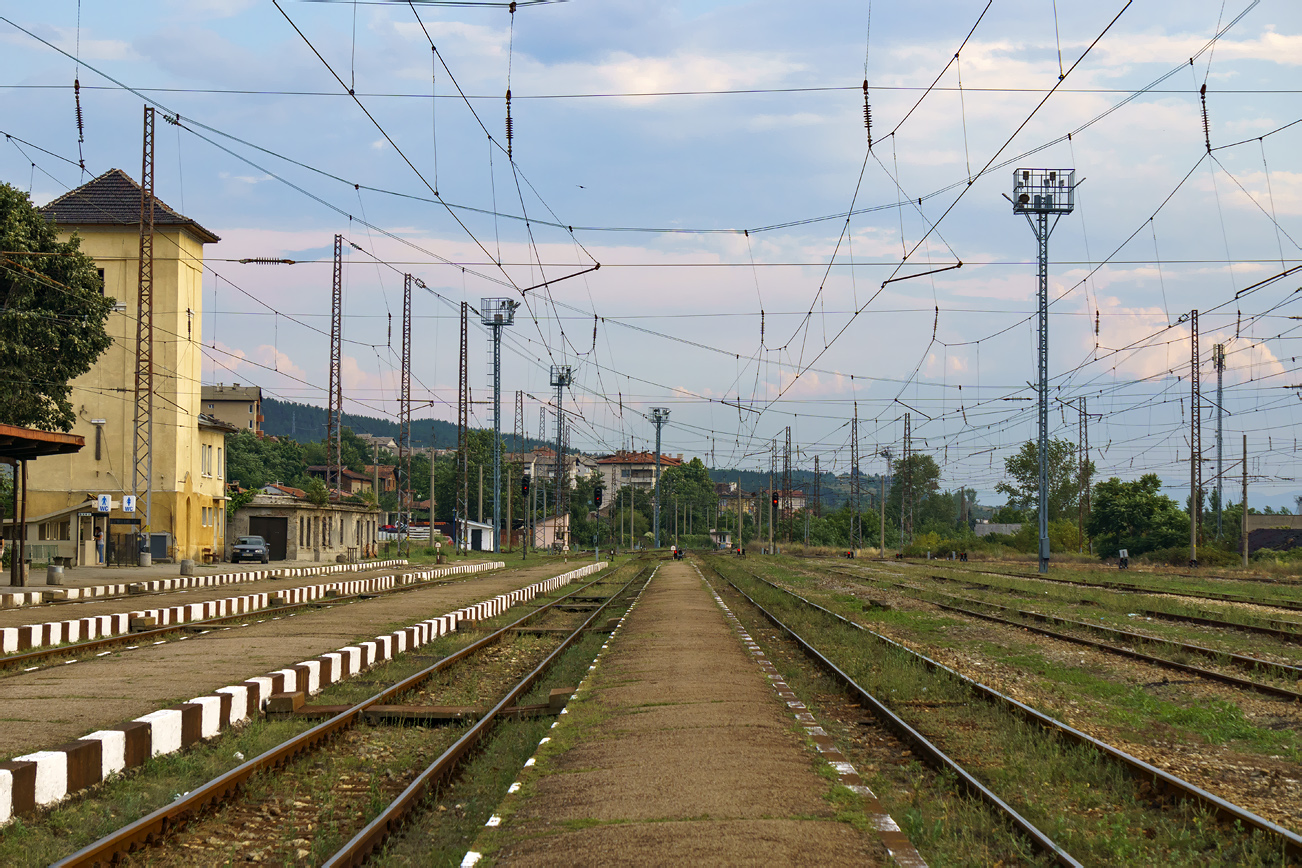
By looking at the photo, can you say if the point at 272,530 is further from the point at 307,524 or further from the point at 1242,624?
the point at 1242,624

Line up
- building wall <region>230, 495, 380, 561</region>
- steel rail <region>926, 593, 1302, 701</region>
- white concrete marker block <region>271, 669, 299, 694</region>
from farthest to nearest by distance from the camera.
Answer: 1. building wall <region>230, 495, 380, 561</region>
2. steel rail <region>926, 593, 1302, 701</region>
3. white concrete marker block <region>271, 669, 299, 694</region>

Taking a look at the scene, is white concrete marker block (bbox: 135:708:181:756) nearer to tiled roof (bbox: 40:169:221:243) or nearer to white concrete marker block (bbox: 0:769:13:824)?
white concrete marker block (bbox: 0:769:13:824)

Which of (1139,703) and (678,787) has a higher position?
(678,787)

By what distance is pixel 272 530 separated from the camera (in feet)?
197

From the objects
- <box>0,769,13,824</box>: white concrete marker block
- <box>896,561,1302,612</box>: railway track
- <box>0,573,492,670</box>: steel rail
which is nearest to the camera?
<box>0,769,13,824</box>: white concrete marker block

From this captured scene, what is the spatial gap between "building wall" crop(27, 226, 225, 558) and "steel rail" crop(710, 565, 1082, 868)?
41.3 m

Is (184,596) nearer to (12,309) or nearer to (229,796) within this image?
(12,309)

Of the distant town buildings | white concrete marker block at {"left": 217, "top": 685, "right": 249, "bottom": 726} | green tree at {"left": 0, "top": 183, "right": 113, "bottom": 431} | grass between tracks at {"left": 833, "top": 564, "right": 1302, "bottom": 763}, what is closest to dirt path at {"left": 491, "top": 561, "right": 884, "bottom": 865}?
white concrete marker block at {"left": 217, "top": 685, "right": 249, "bottom": 726}

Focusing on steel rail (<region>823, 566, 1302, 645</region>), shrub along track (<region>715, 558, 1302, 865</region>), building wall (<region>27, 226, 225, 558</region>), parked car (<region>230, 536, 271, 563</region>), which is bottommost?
parked car (<region>230, 536, 271, 563</region>)

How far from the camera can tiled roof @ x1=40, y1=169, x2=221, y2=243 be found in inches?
1982

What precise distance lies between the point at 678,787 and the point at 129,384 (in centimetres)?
4943

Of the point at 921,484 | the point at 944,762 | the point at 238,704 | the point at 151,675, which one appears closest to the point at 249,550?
the point at 151,675

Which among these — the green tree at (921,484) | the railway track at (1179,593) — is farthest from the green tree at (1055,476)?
the railway track at (1179,593)

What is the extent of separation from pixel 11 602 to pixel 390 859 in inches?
872
